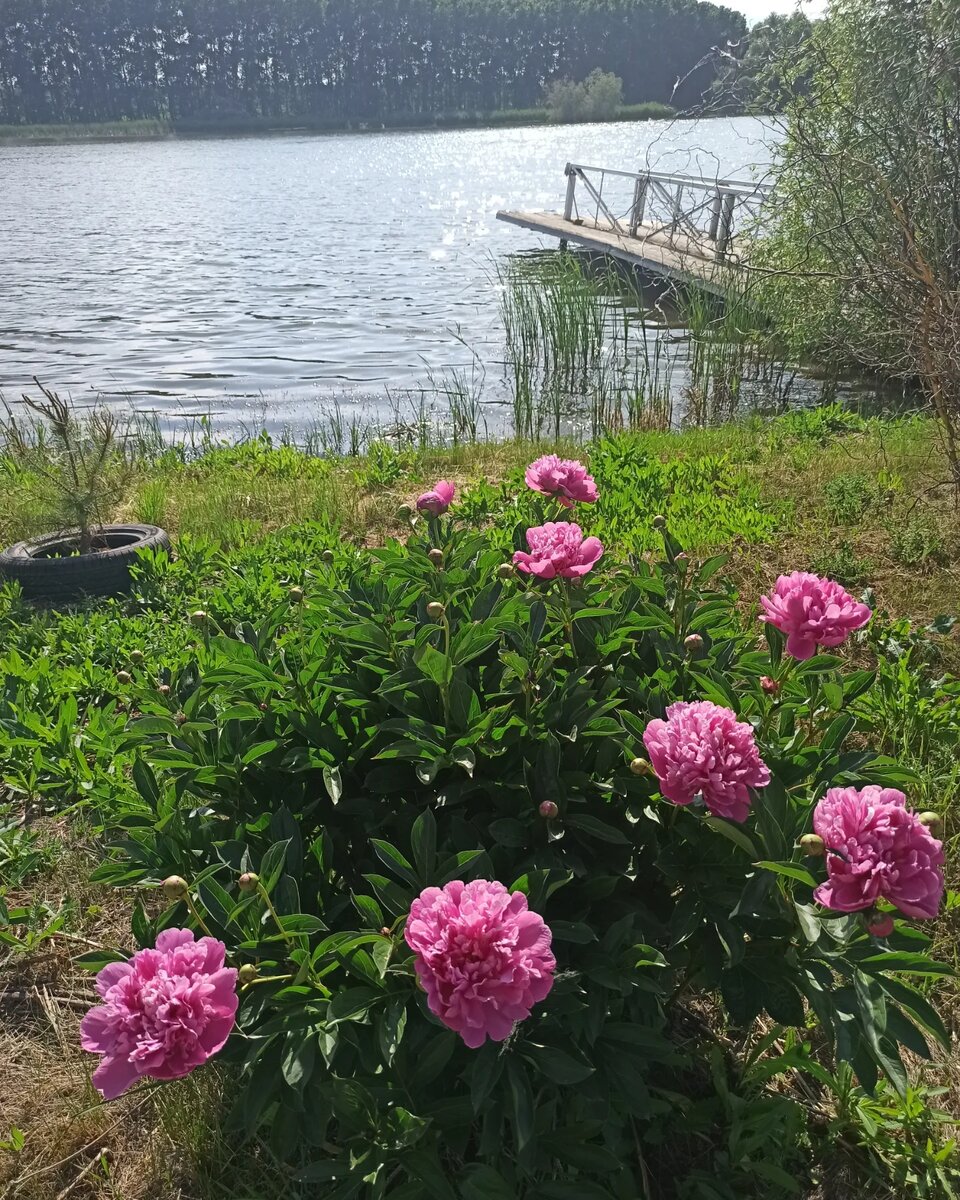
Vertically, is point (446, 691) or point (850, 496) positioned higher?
point (446, 691)

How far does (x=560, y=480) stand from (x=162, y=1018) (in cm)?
135

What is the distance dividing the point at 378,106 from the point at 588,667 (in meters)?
94.1

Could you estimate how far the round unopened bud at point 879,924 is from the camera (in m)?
1.23

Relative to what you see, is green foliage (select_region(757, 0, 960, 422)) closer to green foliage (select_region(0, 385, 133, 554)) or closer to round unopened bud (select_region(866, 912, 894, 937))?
round unopened bud (select_region(866, 912, 894, 937))

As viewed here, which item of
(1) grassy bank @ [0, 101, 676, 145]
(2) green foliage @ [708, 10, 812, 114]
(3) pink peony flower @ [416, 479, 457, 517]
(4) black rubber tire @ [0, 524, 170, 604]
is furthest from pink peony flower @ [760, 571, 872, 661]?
(1) grassy bank @ [0, 101, 676, 145]

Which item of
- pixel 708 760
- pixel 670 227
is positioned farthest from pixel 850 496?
pixel 670 227

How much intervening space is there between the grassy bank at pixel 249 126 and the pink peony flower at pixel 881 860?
2695 inches

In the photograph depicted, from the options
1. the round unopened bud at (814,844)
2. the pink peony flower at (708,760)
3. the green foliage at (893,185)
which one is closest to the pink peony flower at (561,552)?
the pink peony flower at (708,760)

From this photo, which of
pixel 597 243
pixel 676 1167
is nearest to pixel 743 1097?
pixel 676 1167

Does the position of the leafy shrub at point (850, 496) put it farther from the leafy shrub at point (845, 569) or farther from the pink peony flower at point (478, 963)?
the pink peony flower at point (478, 963)

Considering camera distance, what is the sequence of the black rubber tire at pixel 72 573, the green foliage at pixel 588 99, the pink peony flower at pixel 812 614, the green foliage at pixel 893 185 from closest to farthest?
the pink peony flower at pixel 812 614 < the green foliage at pixel 893 185 < the black rubber tire at pixel 72 573 < the green foliage at pixel 588 99

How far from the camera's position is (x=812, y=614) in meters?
1.59

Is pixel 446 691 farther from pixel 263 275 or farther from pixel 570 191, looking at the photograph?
pixel 263 275

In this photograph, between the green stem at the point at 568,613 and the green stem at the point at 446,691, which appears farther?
the green stem at the point at 568,613
